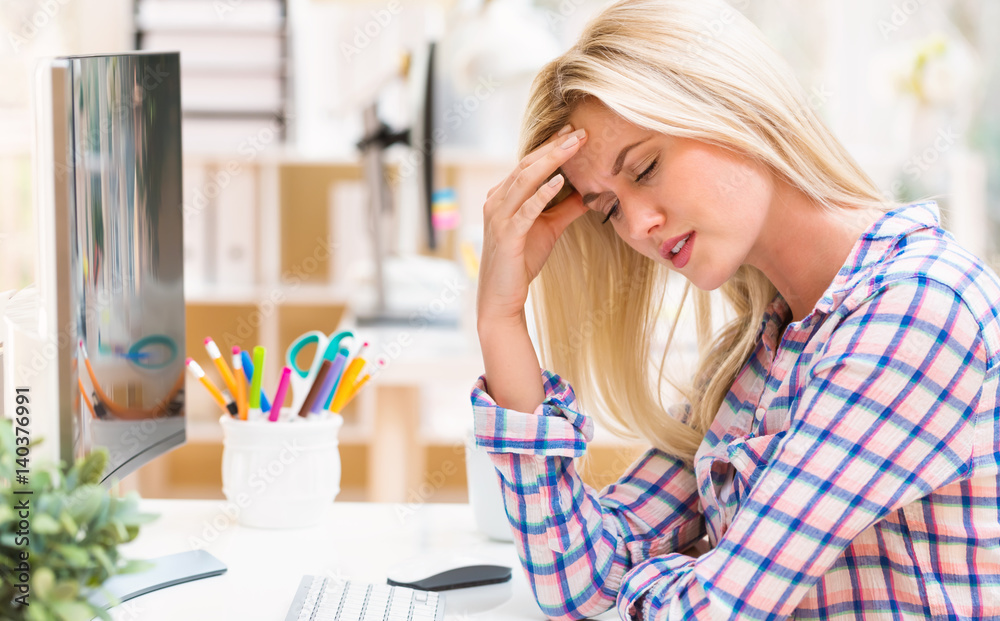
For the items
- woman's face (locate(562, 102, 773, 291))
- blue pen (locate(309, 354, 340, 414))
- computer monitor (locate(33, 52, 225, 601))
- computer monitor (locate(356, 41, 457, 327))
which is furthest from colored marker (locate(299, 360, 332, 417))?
computer monitor (locate(356, 41, 457, 327))

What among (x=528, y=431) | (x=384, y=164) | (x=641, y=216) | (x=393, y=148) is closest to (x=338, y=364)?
(x=528, y=431)

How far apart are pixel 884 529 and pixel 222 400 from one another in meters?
0.71

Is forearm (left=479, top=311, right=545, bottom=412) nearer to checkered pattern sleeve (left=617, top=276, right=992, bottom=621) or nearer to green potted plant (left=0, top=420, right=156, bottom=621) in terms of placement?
checkered pattern sleeve (left=617, top=276, right=992, bottom=621)

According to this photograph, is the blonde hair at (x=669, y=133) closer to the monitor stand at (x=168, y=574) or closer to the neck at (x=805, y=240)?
the neck at (x=805, y=240)

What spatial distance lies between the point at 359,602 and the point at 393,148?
220 cm

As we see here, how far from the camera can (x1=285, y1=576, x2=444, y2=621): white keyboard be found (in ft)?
2.43

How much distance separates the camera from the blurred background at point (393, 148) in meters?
2.27

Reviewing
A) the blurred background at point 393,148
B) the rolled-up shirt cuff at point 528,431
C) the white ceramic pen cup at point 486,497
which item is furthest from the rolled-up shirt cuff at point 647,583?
the blurred background at point 393,148

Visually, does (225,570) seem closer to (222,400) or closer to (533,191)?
(222,400)

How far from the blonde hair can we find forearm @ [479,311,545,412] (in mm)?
118

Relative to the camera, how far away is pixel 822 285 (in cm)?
87

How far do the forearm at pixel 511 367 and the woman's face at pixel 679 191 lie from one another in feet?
0.53

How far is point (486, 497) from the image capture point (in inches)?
39.2

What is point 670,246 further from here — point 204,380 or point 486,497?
point 204,380
